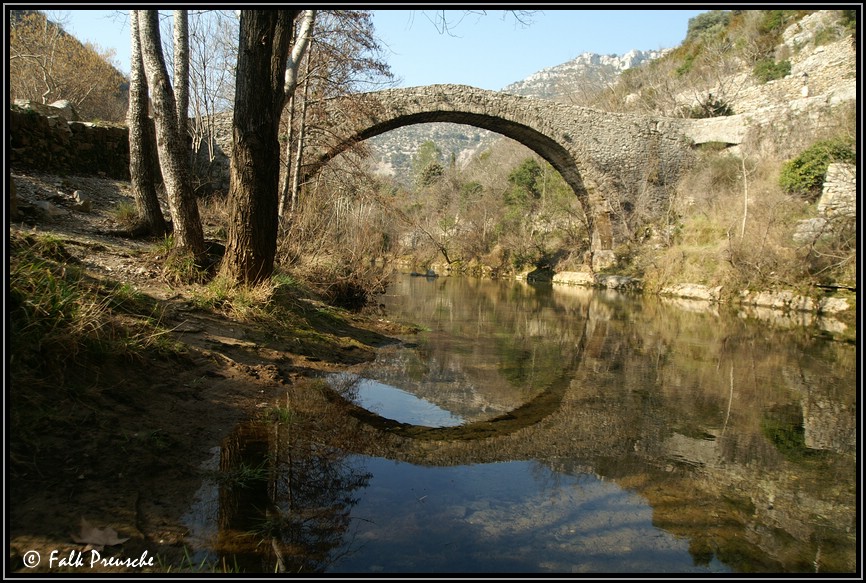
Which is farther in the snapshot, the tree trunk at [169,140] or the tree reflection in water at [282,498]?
the tree trunk at [169,140]

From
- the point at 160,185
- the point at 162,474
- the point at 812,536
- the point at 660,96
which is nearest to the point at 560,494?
the point at 812,536

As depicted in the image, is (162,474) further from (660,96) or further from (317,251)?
(660,96)

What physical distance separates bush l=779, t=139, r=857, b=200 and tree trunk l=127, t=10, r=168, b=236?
A: 15.4 meters

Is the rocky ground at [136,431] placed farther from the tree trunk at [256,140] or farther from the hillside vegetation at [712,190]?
the hillside vegetation at [712,190]

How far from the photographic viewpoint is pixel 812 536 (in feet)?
7.43

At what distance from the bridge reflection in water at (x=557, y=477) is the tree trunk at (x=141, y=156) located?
3.16 m

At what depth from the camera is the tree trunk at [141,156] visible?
19.0 feet

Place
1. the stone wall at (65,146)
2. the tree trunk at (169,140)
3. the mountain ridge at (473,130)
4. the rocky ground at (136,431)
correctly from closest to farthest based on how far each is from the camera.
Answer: the rocky ground at (136,431) → the tree trunk at (169,140) → the stone wall at (65,146) → the mountain ridge at (473,130)

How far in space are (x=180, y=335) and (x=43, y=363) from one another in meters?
1.20

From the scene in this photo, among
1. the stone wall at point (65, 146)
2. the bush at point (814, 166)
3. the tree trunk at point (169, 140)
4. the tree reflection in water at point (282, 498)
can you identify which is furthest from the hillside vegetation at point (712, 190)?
the tree reflection in water at point (282, 498)

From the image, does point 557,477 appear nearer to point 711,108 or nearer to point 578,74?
point 711,108

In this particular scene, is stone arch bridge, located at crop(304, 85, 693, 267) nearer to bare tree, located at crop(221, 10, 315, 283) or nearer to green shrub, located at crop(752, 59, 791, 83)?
green shrub, located at crop(752, 59, 791, 83)

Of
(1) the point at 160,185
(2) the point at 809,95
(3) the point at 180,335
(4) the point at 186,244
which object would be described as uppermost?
(2) the point at 809,95
